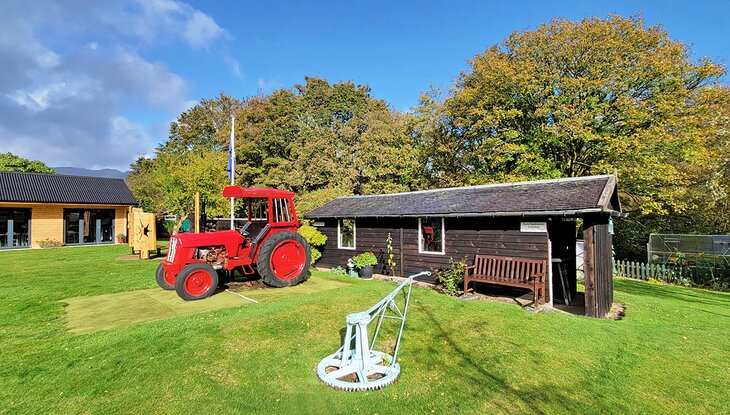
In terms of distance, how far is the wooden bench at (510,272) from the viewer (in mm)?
8258

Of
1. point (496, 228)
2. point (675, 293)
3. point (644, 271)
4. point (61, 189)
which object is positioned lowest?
point (675, 293)

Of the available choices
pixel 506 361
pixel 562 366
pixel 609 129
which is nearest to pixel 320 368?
pixel 506 361

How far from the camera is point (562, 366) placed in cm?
472

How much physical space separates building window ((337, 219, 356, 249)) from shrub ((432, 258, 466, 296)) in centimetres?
415

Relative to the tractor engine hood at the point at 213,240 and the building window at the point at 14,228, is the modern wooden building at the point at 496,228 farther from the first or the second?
the building window at the point at 14,228

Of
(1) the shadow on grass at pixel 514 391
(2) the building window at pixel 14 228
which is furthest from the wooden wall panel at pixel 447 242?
(2) the building window at pixel 14 228

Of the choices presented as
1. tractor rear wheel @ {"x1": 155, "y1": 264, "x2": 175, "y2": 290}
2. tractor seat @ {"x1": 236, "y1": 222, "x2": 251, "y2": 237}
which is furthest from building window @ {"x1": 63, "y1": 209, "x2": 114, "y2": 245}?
tractor seat @ {"x1": 236, "y1": 222, "x2": 251, "y2": 237}

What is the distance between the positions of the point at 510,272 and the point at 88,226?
81.1 ft

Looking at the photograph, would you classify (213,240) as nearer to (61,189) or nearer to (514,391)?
(514,391)

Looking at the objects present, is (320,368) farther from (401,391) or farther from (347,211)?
(347,211)

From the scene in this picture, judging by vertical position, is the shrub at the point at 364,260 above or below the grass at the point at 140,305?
above

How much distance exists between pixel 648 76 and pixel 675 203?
5.37 m

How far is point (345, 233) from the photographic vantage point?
1349 centimetres

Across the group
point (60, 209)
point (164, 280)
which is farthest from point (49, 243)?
point (164, 280)
